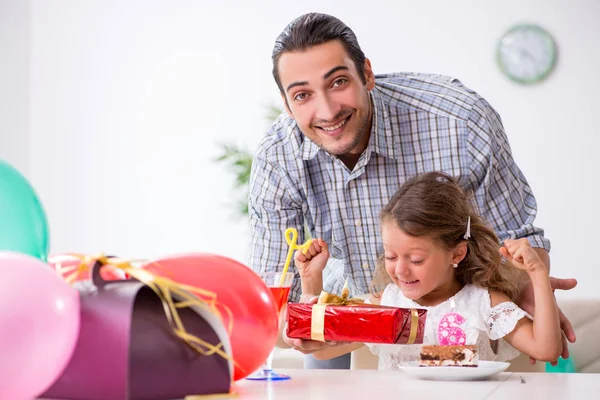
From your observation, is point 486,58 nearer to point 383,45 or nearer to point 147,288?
point 383,45

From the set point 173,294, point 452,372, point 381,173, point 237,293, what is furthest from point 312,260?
point 173,294

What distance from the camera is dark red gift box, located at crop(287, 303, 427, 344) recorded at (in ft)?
3.92

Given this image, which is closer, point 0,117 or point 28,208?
point 28,208

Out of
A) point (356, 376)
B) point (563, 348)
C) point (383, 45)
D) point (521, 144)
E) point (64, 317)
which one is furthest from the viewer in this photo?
point (383, 45)

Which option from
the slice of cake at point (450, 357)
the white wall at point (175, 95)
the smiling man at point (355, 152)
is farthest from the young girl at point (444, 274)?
the white wall at point (175, 95)

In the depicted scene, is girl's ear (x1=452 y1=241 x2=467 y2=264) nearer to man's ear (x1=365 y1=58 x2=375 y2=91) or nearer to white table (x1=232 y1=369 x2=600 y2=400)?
man's ear (x1=365 y1=58 x2=375 y2=91)

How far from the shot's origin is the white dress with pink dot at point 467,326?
1781 millimetres

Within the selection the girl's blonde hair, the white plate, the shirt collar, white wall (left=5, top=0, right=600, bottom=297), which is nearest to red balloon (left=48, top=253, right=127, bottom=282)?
the white plate

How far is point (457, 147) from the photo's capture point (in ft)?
6.92

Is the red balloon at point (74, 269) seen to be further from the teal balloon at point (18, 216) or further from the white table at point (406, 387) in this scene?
the white table at point (406, 387)

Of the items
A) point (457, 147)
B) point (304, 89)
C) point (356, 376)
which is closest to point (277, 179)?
point (304, 89)

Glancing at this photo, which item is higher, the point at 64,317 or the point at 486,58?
the point at 486,58

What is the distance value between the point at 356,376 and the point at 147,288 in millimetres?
436

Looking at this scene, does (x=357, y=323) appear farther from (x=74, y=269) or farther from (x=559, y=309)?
(x=559, y=309)
